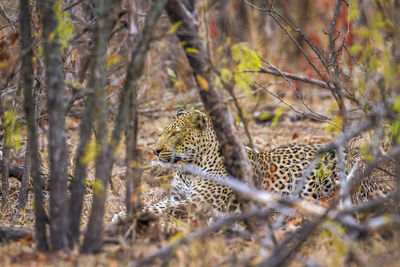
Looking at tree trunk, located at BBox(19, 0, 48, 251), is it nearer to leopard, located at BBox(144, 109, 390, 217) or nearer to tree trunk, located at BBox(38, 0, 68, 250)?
tree trunk, located at BBox(38, 0, 68, 250)

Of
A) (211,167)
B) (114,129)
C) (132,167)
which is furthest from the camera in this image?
(211,167)

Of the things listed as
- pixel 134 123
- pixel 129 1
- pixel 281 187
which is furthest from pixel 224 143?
pixel 281 187

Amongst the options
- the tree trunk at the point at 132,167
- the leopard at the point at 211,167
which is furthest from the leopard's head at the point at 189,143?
the tree trunk at the point at 132,167

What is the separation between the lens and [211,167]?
655 centimetres

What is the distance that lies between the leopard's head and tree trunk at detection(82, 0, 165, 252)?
9.14 feet

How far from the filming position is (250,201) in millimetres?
4230

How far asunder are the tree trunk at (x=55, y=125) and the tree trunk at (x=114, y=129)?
0.21m

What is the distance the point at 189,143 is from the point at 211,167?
0.38 meters

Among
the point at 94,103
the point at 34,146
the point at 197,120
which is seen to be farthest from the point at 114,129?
the point at 197,120

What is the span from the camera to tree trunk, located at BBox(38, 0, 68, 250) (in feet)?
12.1

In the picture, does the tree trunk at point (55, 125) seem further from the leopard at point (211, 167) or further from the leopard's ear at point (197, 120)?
the leopard's ear at point (197, 120)

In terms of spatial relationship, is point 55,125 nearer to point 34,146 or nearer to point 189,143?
point 34,146

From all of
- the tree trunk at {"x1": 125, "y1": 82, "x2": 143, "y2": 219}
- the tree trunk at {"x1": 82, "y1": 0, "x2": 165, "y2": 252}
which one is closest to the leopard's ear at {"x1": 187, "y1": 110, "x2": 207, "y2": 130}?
the tree trunk at {"x1": 125, "y1": 82, "x2": 143, "y2": 219}

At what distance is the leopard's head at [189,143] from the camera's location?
259 inches
